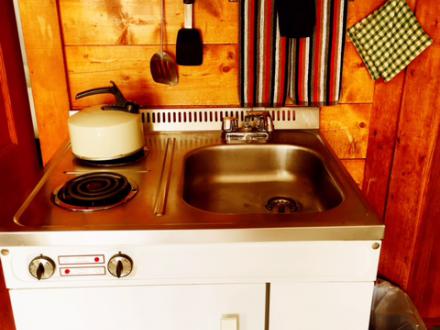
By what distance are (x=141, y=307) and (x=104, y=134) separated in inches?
18.2

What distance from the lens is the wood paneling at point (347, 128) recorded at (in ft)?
5.12

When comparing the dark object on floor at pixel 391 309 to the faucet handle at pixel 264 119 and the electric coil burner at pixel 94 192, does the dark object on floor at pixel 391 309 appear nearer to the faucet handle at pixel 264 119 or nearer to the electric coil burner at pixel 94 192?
the faucet handle at pixel 264 119

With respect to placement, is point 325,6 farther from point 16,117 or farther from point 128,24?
point 16,117

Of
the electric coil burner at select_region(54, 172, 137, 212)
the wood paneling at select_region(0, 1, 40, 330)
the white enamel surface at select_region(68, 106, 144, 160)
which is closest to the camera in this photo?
the electric coil burner at select_region(54, 172, 137, 212)

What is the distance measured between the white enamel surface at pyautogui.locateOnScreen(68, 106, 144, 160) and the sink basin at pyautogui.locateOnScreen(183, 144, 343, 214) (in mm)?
183

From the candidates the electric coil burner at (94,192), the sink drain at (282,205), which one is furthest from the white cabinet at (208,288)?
the sink drain at (282,205)

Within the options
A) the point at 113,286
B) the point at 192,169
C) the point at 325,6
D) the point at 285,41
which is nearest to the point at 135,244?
the point at 113,286

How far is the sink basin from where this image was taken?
1.37 meters

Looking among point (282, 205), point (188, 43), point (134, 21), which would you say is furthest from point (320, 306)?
point (134, 21)

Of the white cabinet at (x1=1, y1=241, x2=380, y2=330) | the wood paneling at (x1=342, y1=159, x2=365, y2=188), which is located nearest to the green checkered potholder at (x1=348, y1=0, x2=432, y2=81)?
the wood paneling at (x1=342, y1=159, x2=365, y2=188)

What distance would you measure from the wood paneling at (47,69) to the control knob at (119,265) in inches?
25.9

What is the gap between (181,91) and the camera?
151cm

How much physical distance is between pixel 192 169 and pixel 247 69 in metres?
0.36

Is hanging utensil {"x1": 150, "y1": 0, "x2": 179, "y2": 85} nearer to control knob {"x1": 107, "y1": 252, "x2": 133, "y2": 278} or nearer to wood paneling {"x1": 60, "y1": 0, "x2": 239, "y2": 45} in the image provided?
wood paneling {"x1": 60, "y1": 0, "x2": 239, "y2": 45}
